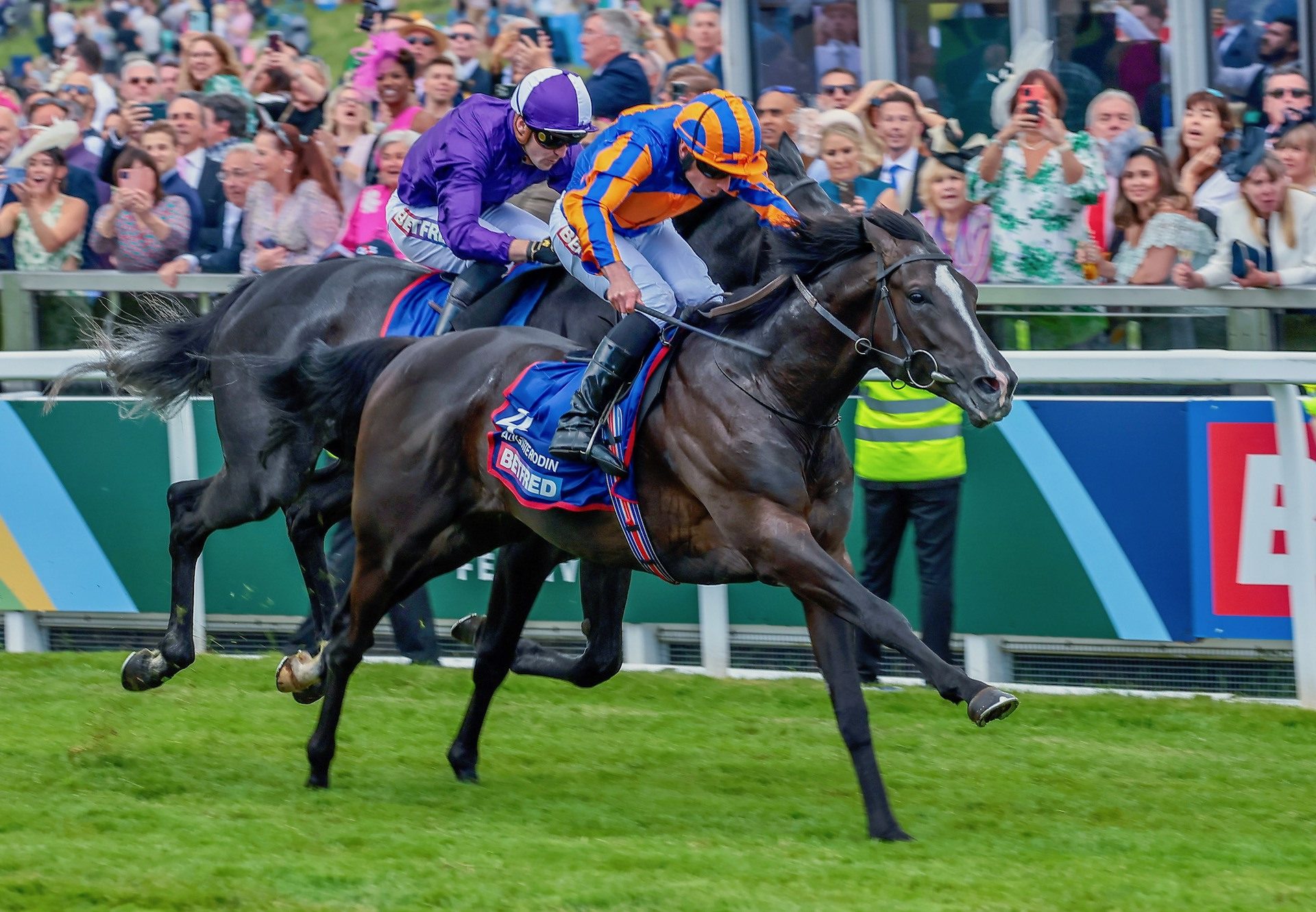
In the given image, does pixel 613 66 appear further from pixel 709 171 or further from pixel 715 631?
pixel 709 171

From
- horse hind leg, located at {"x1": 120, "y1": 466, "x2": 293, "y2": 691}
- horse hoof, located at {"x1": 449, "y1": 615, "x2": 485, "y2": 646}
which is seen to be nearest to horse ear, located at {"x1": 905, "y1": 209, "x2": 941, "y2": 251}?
horse hoof, located at {"x1": 449, "y1": 615, "x2": 485, "y2": 646}

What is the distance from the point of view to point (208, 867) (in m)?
4.17

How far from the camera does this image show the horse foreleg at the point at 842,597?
165 inches

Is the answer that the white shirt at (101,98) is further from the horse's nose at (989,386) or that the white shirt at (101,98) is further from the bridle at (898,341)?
the horse's nose at (989,386)

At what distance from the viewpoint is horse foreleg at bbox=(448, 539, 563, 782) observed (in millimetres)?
5344

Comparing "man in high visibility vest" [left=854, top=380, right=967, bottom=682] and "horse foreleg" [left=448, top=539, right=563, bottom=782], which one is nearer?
"horse foreleg" [left=448, top=539, right=563, bottom=782]

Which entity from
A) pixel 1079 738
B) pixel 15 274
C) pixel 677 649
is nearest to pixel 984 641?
pixel 1079 738

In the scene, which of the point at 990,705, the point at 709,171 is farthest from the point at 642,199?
the point at 990,705

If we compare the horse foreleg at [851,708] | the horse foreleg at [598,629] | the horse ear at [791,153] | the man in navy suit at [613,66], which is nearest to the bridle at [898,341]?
the horse foreleg at [851,708]

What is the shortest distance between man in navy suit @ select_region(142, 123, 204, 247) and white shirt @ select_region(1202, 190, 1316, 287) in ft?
15.0

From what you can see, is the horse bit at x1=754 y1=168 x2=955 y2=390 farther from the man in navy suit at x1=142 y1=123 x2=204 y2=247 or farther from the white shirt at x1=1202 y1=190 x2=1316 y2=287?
the man in navy suit at x1=142 y1=123 x2=204 y2=247

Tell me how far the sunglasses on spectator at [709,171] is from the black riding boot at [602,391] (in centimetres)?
43

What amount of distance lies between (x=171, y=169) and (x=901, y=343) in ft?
17.7

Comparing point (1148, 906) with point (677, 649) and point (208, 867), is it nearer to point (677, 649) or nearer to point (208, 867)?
point (208, 867)
